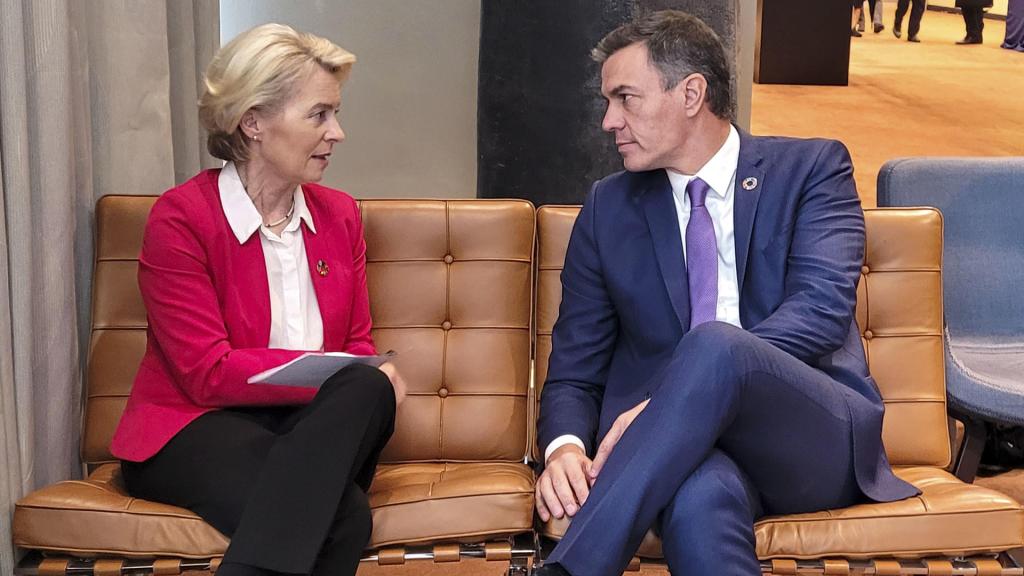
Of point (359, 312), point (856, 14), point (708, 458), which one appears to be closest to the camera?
point (708, 458)

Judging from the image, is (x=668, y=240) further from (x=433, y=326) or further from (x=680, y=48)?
(x=433, y=326)

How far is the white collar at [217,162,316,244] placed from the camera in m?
2.55

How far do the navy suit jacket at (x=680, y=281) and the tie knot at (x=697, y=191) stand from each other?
0.05 m

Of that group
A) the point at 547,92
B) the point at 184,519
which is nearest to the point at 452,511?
the point at 184,519

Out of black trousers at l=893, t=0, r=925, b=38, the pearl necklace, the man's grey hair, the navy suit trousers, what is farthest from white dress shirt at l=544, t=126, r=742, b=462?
black trousers at l=893, t=0, r=925, b=38

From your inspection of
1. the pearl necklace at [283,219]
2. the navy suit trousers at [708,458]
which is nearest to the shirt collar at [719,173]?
the navy suit trousers at [708,458]

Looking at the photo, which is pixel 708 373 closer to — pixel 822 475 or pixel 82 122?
pixel 822 475

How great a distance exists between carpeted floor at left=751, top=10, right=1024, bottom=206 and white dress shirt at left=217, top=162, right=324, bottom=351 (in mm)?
3849

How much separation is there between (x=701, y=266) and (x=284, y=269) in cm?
85

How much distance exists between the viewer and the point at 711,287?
8.51 ft

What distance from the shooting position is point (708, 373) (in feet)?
7.17

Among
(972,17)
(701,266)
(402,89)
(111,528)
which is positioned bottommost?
(111,528)

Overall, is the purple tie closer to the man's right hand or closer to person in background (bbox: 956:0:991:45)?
the man's right hand

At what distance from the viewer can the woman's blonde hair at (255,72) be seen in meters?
2.54
